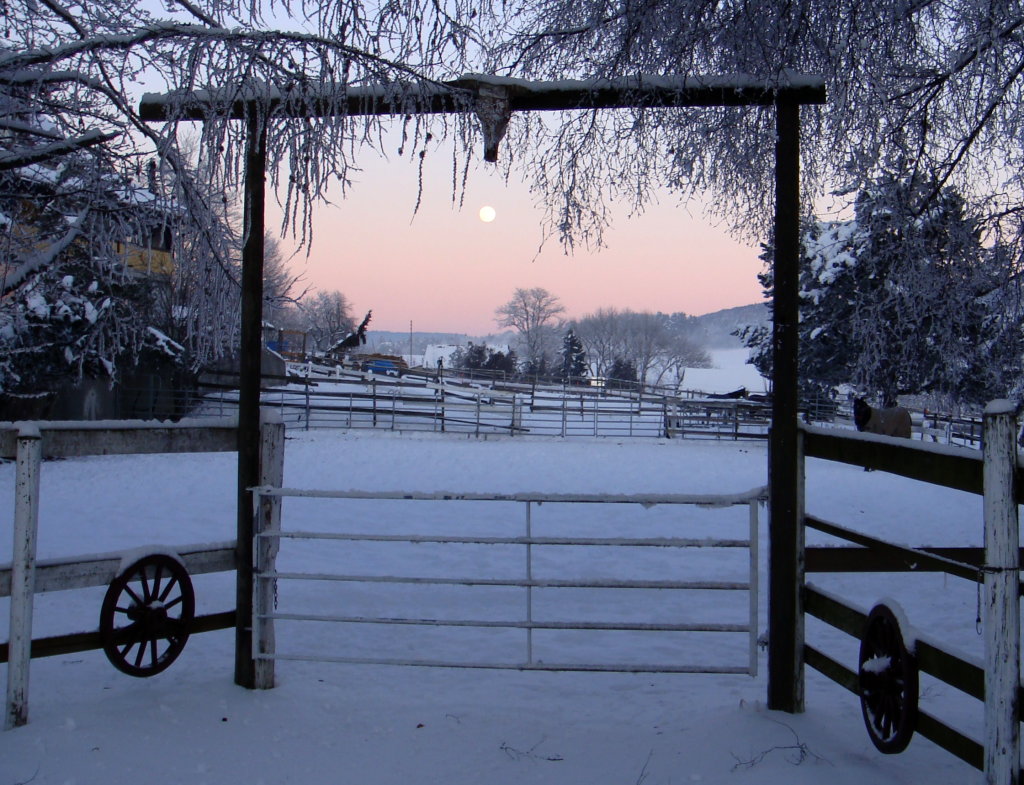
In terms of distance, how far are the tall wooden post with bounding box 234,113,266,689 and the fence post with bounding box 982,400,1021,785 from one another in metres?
3.13

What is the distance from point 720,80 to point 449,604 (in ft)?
14.9

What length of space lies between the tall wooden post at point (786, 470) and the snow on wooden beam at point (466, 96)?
41 centimetres

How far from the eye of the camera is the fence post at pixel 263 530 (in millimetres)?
4070

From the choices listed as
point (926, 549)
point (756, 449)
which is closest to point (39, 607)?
point (926, 549)

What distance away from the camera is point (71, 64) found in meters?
4.18

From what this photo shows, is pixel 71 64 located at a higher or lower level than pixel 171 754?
→ higher

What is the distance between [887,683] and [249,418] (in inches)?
119

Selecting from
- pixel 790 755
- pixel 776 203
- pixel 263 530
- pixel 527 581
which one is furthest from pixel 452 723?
pixel 776 203

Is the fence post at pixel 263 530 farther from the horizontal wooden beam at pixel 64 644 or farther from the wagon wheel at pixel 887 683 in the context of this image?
the wagon wheel at pixel 887 683

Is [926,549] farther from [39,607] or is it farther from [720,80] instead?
[39,607]

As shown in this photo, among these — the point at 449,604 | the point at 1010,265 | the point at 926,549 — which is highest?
the point at 1010,265

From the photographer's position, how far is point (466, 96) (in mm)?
3760

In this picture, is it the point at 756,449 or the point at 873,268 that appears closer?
the point at 873,268

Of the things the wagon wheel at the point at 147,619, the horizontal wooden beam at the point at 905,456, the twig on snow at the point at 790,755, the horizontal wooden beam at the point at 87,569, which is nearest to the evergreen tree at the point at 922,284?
the horizontal wooden beam at the point at 905,456
